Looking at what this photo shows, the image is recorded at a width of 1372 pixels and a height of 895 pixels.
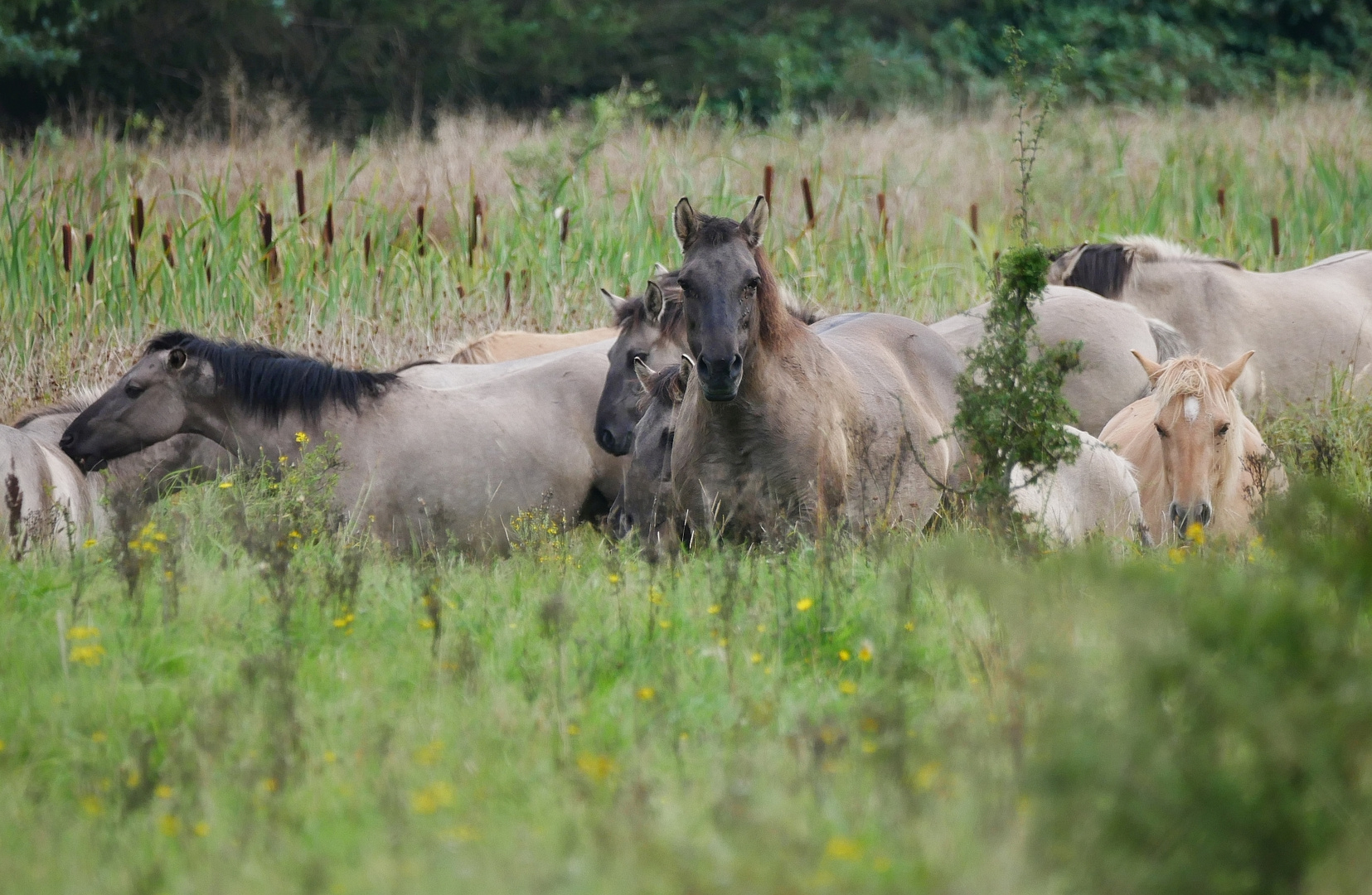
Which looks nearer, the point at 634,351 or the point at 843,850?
the point at 843,850

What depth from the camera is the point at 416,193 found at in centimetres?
1343

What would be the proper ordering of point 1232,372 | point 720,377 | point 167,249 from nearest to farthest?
point 720,377 → point 1232,372 → point 167,249

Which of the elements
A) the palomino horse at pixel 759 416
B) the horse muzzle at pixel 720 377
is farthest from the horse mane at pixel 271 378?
the horse muzzle at pixel 720 377

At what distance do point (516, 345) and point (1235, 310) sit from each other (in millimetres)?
5107

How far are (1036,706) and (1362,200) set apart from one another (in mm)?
10695

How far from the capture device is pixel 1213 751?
8.11ft

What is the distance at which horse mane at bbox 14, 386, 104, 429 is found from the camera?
7262 millimetres

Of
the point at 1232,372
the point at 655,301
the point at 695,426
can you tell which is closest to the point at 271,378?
the point at 655,301

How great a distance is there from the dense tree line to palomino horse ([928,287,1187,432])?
1533cm

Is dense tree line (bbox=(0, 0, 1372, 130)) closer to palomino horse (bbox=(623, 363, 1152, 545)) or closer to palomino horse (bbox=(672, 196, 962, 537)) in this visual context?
palomino horse (bbox=(623, 363, 1152, 545))

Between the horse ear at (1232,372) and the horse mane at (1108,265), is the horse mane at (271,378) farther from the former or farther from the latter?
the horse mane at (1108,265)

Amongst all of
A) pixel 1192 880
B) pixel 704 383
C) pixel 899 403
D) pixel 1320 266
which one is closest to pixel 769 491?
pixel 704 383

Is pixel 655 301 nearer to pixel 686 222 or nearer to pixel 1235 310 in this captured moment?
pixel 686 222

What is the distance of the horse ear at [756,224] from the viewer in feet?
18.9
